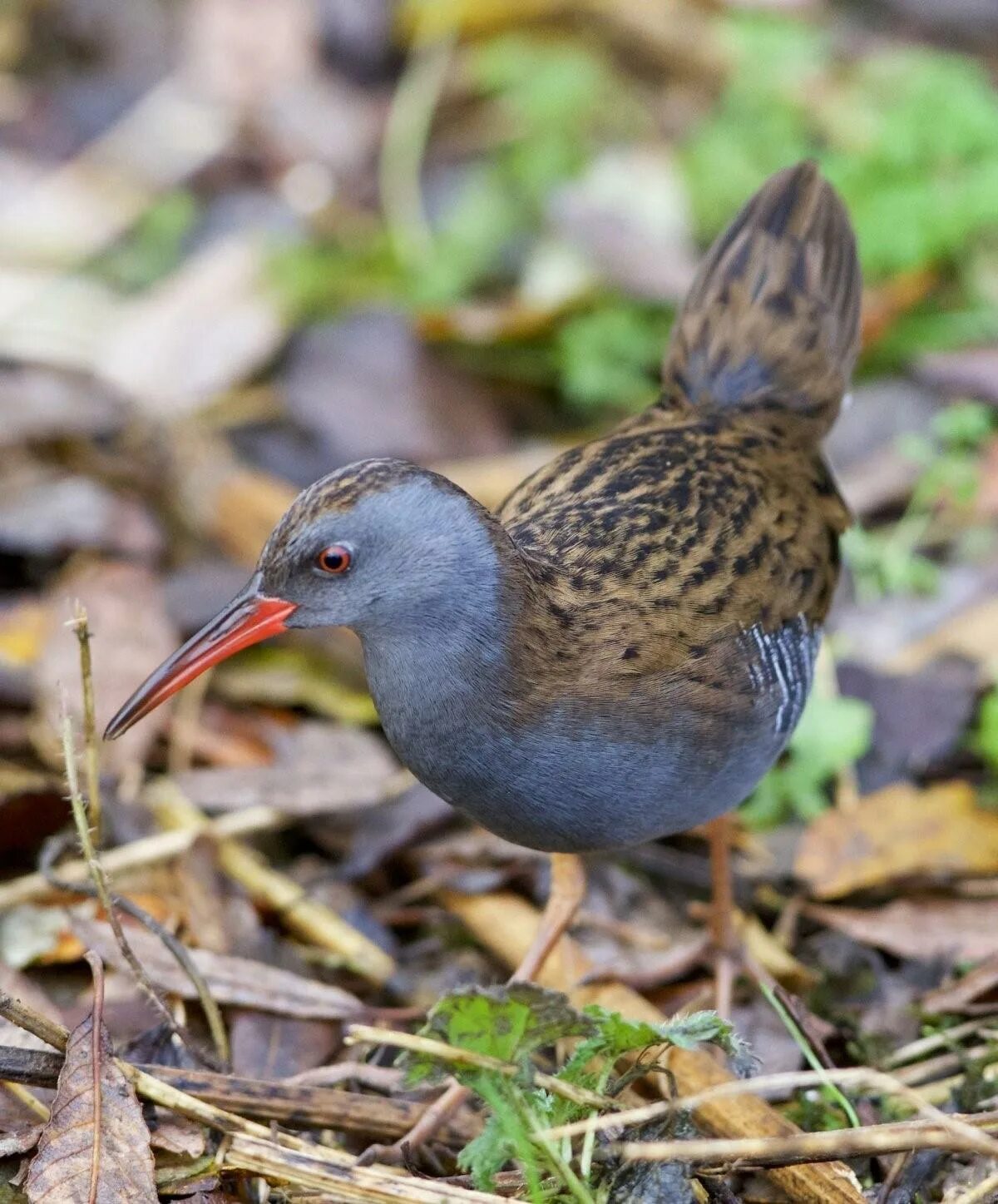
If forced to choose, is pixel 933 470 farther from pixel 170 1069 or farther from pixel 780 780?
pixel 170 1069

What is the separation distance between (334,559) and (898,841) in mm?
1573

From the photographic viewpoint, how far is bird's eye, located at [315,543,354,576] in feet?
8.75

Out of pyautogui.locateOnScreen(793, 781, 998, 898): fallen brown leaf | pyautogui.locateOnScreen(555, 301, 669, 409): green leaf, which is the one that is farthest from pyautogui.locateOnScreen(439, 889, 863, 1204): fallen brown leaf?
pyautogui.locateOnScreen(555, 301, 669, 409): green leaf

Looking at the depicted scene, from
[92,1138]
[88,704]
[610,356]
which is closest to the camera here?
[92,1138]

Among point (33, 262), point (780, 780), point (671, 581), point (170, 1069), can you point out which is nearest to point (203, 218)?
point (33, 262)

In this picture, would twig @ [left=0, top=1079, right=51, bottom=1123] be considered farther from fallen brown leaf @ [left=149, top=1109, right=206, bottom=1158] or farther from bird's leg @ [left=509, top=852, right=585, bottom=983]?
bird's leg @ [left=509, top=852, right=585, bottom=983]

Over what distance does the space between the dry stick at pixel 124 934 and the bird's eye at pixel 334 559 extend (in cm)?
45

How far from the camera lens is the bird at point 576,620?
2717mm

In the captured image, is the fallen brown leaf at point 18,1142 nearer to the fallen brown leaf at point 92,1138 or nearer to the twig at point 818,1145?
the fallen brown leaf at point 92,1138

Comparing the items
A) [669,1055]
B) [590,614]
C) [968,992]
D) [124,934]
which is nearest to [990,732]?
[968,992]

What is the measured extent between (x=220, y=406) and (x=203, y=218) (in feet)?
3.68

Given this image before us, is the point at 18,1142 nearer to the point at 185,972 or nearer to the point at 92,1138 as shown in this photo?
the point at 92,1138

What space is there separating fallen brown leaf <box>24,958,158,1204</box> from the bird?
1.71 ft

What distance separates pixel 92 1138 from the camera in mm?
2518
